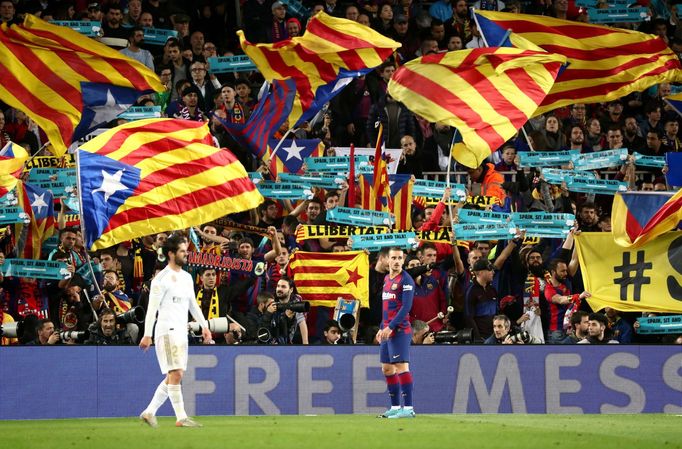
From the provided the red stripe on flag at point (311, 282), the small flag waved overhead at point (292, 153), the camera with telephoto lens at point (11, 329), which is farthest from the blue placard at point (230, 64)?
the camera with telephoto lens at point (11, 329)

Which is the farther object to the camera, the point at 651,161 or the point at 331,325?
the point at 651,161

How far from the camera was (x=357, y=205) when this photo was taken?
73.9ft

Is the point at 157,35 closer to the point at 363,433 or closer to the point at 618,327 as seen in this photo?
the point at 618,327

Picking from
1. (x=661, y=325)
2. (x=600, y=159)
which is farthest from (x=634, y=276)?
(x=600, y=159)

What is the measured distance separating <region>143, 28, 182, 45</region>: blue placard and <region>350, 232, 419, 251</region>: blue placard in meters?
6.46

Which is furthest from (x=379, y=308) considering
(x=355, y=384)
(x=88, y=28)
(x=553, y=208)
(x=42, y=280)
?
(x=88, y=28)

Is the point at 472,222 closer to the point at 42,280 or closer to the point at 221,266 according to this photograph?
the point at 221,266

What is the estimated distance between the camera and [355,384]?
20.5 meters

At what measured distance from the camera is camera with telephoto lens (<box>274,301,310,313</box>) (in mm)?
19844

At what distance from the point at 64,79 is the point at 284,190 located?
3.95 meters

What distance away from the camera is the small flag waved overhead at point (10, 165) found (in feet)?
65.9

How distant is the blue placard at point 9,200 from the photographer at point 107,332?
2256mm

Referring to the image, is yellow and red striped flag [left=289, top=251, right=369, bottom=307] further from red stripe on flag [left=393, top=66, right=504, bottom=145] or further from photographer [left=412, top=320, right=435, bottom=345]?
red stripe on flag [left=393, top=66, right=504, bottom=145]

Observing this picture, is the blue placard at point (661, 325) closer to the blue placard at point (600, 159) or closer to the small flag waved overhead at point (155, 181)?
the blue placard at point (600, 159)
